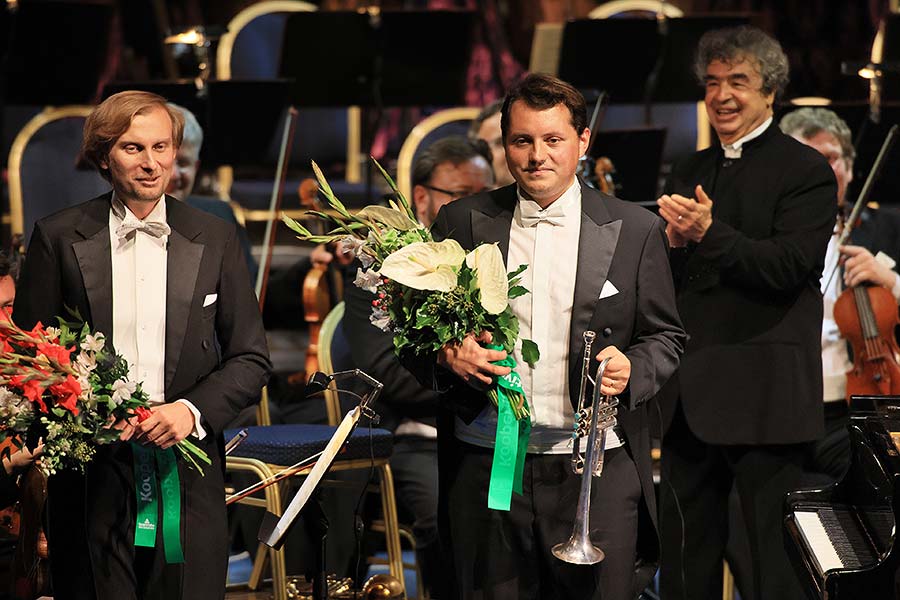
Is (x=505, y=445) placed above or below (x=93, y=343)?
below

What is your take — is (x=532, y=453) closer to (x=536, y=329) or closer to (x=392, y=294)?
(x=536, y=329)

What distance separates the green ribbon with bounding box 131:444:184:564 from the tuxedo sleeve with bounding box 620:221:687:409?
971 mm

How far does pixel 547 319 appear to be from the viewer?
272 centimetres

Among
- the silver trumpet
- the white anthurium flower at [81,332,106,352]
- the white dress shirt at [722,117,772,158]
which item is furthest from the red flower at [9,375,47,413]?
the white dress shirt at [722,117,772,158]

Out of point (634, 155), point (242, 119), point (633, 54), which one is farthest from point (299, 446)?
point (633, 54)

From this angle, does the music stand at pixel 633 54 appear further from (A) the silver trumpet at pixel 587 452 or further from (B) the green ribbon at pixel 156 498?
(B) the green ribbon at pixel 156 498

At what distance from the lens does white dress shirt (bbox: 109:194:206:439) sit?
2684 millimetres

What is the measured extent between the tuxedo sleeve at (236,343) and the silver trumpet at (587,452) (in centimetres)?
71

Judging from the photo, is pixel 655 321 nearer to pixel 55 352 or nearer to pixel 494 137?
pixel 55 352

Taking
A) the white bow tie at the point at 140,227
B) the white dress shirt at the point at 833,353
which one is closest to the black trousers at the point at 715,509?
the white dress shirt at the point at 833,353

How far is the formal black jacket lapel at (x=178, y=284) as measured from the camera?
2.70 metres

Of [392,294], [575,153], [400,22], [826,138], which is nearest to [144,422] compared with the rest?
[392,294]

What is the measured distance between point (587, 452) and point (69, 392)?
1005 mm

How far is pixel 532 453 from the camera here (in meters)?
2.74
